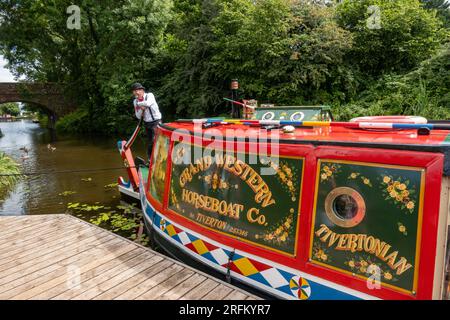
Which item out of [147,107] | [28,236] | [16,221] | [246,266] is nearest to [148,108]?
[147,107]

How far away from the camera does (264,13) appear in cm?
1387

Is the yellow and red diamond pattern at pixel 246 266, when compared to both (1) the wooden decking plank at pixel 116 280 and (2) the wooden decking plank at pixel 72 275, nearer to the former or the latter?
(1) the wooden decking plank at pixel 116 280

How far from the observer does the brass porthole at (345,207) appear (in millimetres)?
2523

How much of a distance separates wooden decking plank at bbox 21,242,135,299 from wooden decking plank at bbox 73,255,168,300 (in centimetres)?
28

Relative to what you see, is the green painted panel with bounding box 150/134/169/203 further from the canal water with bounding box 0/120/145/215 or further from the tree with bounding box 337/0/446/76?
the tree with bounding box 337/0/446/76

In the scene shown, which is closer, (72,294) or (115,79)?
(72,294)

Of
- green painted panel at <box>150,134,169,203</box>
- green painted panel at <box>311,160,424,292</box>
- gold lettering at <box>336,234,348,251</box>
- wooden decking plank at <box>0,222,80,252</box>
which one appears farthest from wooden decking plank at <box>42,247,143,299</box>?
gold lettering at <box>336,234,348,251</box>

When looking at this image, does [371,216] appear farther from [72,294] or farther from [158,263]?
[72,294]

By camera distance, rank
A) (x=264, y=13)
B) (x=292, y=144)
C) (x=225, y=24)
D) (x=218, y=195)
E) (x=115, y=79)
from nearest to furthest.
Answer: (x=292, y=144) → (x=218, y=195) → (x=264, y=13) → (x=225, y=24) → (x=115, y=79)

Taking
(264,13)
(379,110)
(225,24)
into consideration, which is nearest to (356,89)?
(379,110)

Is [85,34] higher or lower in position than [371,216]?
higher

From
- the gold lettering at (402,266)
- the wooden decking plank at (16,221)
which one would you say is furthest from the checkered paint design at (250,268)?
the wooden decking plank at (16,221)
